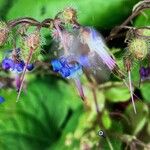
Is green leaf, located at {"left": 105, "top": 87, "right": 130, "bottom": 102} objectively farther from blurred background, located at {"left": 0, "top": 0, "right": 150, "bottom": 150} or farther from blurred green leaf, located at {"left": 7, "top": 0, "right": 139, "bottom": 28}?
blurred green leaf, located at {"left": 7, "top": 0, "right": 139, "bottom": 28}

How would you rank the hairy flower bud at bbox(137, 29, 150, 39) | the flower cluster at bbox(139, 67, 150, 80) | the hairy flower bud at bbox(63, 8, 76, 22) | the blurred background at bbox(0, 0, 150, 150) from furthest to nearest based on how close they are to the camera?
1. the blurred background at bbox(0, 0, 150, 150)
2. the flower cluster at bbox(139, 67, 150, 80)
3. the hairy flower bud at bbox(137, 29, 150, 39)
4. the hairy flower bud at bbox(63, 8, 76, 22)

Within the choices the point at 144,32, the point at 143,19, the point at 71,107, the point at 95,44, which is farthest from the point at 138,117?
the point at 95,44

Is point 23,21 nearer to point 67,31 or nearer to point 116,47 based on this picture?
point 67,31

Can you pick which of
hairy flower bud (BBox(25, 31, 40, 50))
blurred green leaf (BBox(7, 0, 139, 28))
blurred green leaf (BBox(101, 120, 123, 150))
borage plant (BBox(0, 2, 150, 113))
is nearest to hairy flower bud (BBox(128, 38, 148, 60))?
borage plant (BBox(0, 2, 150, 113))

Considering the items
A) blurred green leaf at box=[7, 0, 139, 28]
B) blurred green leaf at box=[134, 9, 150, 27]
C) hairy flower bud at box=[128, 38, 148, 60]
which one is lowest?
hairy flower bud at box=[128, 38, 148, 60]

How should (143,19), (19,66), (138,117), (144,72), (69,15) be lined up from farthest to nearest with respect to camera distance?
1. (138,117)
2. (143,19)
3. (144,72)
4. (19,66)
5. (69,15)

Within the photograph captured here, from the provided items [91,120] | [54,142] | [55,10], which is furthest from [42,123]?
[55,10]

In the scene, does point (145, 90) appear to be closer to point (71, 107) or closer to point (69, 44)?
point (71, 107)

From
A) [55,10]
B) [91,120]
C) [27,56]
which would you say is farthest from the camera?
[91,120]
